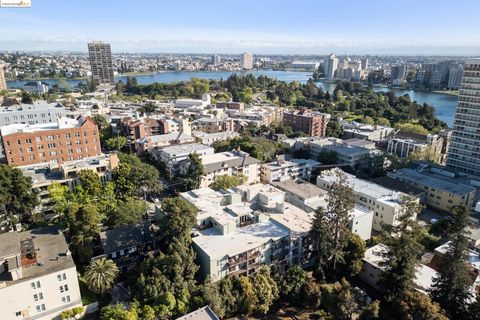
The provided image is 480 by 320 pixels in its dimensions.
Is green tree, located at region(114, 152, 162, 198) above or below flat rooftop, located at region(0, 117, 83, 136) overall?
below

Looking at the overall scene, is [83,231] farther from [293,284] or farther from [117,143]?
[117,143]

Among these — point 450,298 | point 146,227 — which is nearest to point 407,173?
point 450,298

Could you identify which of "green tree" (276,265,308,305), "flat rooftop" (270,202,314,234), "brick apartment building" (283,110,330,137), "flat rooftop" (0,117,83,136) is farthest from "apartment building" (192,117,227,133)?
"green tree" (276,265,308,305)

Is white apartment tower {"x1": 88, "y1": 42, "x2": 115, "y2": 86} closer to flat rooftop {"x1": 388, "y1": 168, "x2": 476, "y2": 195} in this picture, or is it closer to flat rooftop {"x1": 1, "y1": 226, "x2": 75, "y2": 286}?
flat rooftop {"x1": 1, "y1": 226, "x2": 75, "y2": 286}

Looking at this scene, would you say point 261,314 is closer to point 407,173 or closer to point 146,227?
point 146,227

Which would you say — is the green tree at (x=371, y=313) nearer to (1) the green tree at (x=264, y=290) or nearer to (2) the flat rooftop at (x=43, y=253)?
(1) the green tree at (x=264, y=290)

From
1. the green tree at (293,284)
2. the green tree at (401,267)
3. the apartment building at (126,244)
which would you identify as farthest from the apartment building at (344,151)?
the apartment building at (126,244)
